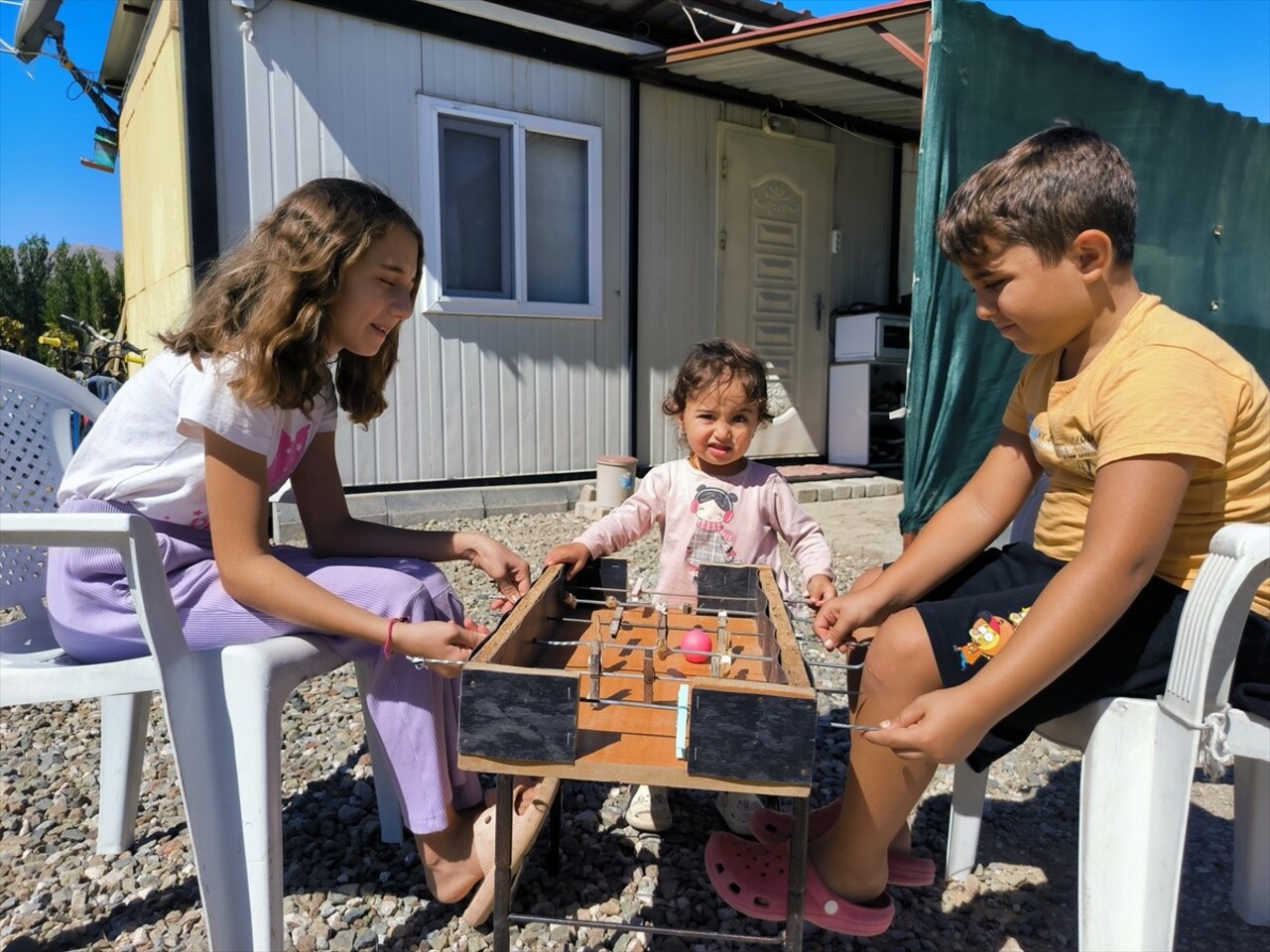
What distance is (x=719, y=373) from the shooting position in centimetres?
246

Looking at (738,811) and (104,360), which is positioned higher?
(104,360)

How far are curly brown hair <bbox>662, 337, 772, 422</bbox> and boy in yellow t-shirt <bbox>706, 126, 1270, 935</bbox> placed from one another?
0.89m

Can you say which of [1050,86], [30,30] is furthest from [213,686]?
[30,30]

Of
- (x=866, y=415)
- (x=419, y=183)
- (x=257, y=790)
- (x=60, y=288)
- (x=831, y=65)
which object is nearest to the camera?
(x=257, y=790)

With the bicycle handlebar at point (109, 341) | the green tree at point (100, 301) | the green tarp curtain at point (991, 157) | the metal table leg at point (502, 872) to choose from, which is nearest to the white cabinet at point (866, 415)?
the green tarp curtain at point (991, 157)

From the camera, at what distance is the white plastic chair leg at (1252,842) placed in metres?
1.74

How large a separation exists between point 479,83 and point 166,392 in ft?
15.5

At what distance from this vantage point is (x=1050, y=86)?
15.4 ft

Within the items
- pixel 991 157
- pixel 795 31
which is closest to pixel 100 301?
pixel 795 31

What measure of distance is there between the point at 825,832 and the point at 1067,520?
778 millimetres

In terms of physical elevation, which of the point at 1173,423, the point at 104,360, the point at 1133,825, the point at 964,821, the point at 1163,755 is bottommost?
the point at 964,821

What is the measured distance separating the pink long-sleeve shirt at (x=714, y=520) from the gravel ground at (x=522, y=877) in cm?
64

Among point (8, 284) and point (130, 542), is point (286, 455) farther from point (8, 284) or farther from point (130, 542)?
point (8, 284)

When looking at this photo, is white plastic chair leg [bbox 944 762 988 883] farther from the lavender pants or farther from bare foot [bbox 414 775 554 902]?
the lavender pants
